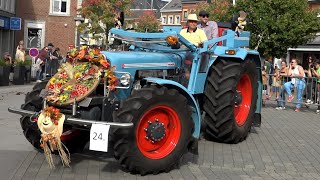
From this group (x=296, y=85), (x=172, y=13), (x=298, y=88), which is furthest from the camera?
(x=172, y=13)

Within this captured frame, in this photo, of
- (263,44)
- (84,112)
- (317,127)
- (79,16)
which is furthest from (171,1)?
(84,112)

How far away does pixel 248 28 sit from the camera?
834 inches

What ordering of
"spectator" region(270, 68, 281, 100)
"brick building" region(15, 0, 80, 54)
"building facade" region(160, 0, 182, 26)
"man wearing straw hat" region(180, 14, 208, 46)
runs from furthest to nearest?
1. "building facade" region(160, 0, 182, 26)
2. "brick building" region(15, 0, 80, 54)
3. "spectator" region(270, 68, 281, 100)
4. "man wearing straw hat" region(180, 14, 208, 46)

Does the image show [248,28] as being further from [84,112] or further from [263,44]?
[84,112]

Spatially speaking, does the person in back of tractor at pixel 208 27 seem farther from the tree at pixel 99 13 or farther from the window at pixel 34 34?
the window at pixel 34 34

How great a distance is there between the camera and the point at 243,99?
932 cm

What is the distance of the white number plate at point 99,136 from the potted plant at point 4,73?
1305 centimetres

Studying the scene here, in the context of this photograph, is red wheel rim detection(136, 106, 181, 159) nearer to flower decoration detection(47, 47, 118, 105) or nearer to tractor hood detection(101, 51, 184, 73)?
flower decoration detection(47, 47, 118, 105)

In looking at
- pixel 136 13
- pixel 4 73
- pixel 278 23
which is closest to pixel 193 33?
pixel 4 73

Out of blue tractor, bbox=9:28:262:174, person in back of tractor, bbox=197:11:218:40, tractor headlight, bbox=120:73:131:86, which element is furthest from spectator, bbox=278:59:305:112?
tractor headlight, bbox=120:73:131:86

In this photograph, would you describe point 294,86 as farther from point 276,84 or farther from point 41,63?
point 41,63

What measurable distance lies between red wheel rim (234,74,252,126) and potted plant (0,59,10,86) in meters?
11.3

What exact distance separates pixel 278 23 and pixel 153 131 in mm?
17254

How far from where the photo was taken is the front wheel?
5.89 m
